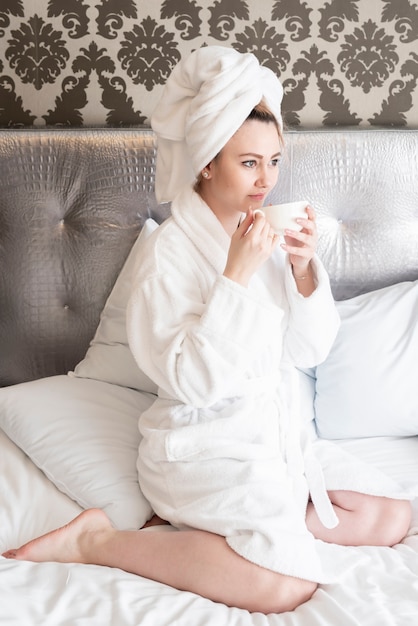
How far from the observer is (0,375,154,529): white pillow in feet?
6.52

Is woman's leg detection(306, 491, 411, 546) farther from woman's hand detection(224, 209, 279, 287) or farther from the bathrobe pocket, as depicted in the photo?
woman's hand detection(224, 209, 279, 287)

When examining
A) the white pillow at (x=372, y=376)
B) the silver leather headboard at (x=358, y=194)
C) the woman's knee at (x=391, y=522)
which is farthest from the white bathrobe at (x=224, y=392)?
the silver leather headboard at (x=358, y=194)

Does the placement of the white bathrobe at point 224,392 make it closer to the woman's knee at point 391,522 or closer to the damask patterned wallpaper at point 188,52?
the woman's knee at point 391,522

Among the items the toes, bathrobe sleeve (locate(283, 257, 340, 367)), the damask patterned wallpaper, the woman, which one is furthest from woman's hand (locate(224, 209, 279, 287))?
the damask patterned wallpaper

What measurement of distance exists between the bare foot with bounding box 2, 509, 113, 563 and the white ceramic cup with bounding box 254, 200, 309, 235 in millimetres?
759

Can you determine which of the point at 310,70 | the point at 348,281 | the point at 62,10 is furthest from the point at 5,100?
the point at 348,281

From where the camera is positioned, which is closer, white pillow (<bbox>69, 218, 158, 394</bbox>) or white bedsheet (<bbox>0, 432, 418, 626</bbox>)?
white bedsheet (<bbox>0, 432, 418, 626</bbox>)

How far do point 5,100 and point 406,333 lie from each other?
4.76 feet

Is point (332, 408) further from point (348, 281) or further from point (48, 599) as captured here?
point (48, 599)

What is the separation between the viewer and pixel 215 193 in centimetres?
195

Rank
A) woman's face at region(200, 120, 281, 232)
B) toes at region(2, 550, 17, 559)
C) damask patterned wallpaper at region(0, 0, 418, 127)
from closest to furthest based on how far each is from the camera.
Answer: toes at region(2, 550, 17, 559), woman's face at region(200, 120, 281, 232), damask patterned wallpaper at region(0, 0, 418, 127)

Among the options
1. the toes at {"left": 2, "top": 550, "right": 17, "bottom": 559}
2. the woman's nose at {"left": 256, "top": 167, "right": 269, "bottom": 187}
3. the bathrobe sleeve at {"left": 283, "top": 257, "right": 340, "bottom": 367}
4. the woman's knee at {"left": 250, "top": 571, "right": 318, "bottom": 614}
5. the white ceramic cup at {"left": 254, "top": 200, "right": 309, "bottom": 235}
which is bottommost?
the toes at {"left": 2, "top": 550, "right": 17, "bottom": 559}

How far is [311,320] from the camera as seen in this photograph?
6.56 feet

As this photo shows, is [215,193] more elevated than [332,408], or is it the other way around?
[215,193]
